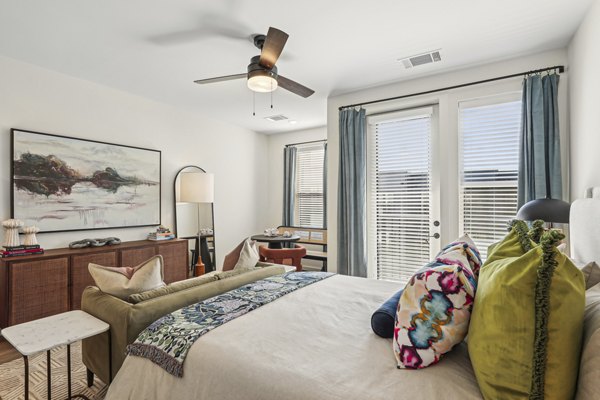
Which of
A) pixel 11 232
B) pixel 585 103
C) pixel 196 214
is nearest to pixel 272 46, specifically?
pixel 585 103

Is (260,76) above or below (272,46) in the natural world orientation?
below

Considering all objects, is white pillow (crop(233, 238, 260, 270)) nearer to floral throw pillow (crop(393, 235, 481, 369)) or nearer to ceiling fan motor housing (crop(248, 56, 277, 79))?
ceiling fan motor housing (crop(248, 56, 277, 79))

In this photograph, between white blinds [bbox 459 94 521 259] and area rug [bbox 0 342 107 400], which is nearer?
area rug [bbox 0 342 107 400]

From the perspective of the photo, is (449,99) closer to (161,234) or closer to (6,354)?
(161,234)

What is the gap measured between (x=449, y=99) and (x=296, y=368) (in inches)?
127

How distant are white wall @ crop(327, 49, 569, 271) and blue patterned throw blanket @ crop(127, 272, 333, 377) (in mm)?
2102

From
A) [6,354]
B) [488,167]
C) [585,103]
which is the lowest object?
[6,354]

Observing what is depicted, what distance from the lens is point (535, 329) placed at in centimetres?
86

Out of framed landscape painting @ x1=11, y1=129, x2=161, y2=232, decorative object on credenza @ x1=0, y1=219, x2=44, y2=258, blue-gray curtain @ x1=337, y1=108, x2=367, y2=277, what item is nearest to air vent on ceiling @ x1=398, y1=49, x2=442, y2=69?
blue-gray curtain @ x1=337, y1=108, x2=367, y2=277

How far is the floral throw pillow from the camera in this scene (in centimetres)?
117

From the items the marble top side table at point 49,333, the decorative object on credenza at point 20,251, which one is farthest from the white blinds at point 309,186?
the marble top side table at point 49,333

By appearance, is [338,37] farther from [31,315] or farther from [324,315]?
[31,315]

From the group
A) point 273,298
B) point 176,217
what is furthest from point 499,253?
point 176,217

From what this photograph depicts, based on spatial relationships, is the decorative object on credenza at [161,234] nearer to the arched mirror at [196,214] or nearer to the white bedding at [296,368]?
the arched mirror at [196,214]
